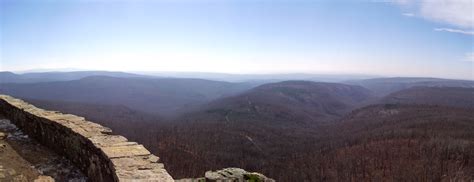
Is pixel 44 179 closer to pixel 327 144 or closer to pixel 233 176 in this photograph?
pixel 233 176

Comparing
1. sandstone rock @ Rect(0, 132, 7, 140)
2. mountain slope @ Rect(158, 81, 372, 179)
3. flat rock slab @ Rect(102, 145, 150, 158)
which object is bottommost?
mountain slope @ Rect(158, 81, 372, 179)

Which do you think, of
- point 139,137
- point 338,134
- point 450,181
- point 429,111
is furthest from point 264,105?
point 450,181

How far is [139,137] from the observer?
3004 inches

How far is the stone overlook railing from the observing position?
23.1 feet

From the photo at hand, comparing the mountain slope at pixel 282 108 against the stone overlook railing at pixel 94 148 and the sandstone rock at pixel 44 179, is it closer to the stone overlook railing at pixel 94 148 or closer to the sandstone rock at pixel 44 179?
the stone overlook railing at pixel 94 148

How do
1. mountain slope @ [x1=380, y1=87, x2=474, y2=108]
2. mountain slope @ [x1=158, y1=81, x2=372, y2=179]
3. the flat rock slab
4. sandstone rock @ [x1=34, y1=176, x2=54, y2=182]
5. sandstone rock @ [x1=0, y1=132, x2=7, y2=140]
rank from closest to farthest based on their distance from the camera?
the flat rock slab → sandstone rock @ [x1=34, y1=176, x2=54, y2=182] → sandstone rock @ [x1=0, y1=132, x2=7, y2=140] → mountain slope @ [x1=158, y1=81, x2=372, y2=179] → mountain slope @ [x1=380, y1=87, x2=474, y2=108]

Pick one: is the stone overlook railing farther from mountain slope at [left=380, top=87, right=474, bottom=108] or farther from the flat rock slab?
mountain slope at [left=380, top=87, right=474, bottom=108]

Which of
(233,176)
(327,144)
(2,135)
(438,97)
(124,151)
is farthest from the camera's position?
(438,97)

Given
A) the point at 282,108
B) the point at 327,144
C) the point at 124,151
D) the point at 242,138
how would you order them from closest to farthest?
the point at 124,151 < the point at 327,144 < the point at 242,138 < the point at 282,108

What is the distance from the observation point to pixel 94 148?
841cm

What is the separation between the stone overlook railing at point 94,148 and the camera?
704 centimetres

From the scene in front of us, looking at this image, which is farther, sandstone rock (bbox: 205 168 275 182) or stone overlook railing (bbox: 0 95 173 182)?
sandstone rock (bbox: 205 168 275 182)

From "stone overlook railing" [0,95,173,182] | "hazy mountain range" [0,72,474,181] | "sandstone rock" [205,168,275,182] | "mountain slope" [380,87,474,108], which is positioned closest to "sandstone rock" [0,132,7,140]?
"stone overlook railing" [0,95,173,182]

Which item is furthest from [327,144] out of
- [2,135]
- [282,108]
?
[2,135]
